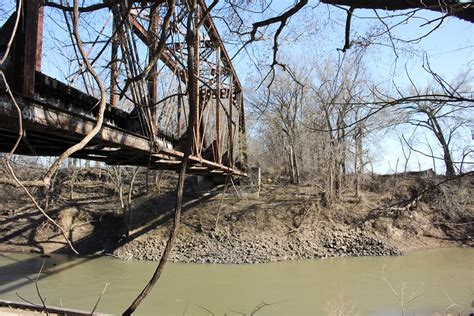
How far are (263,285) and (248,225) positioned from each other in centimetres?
852

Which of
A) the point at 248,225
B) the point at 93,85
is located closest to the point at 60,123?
the point at 93,85

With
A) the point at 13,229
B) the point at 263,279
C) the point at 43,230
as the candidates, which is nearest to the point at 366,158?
the point at 263,279

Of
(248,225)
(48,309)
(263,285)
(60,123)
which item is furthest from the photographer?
(248,225)

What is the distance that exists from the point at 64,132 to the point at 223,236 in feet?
58.8

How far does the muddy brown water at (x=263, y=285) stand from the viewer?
1273 centimetres

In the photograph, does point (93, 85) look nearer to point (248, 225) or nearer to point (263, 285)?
point (263, 285)

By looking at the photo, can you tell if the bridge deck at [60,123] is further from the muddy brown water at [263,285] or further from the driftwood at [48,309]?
the muddy brown water at [263,285]

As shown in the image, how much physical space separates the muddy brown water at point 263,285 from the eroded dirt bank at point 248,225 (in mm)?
1486

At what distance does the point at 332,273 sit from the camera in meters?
18.1

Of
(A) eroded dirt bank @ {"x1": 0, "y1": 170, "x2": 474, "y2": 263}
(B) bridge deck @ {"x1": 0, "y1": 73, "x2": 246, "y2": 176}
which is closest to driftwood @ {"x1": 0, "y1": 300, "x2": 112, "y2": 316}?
(B) bridge deck @ {"x1": 0, "y1": 73, "x2": 246, "y2": 176}

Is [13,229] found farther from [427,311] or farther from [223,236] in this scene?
[427,311]

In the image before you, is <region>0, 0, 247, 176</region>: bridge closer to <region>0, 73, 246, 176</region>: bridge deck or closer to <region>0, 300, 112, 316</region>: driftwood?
<region>0, 73, 246, 176</region>: bridge deck

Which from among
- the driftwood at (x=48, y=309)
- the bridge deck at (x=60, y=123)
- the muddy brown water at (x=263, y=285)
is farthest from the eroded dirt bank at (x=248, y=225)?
the bridge deck at (x=60, y=123)

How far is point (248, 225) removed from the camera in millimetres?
24594
